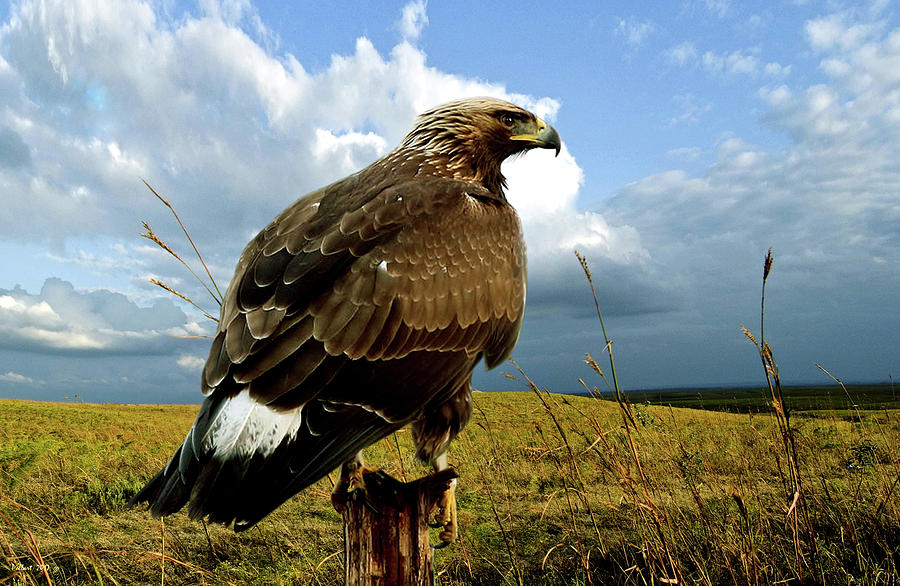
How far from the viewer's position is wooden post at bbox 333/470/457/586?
2.88m

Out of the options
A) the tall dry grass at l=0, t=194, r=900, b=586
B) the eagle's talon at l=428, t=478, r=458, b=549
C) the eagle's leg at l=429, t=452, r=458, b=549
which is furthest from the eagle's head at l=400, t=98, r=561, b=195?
the eagle's talon at l=428, t=478, r=458, b=549

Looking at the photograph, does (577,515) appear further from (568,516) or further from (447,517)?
(447,517)

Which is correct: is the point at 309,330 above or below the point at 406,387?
above

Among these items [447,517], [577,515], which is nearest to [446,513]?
[447,517]

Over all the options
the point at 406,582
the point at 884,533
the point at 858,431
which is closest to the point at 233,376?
the point at 406,582

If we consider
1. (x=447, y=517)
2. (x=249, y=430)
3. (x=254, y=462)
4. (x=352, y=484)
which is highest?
(x=249, y=430)

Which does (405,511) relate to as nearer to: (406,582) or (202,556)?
(406,582)

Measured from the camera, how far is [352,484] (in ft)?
9.53

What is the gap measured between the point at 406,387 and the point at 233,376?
827 mm

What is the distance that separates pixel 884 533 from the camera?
16.7 ft

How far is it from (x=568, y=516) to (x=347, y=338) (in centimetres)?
483

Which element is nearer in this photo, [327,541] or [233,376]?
[233,376]

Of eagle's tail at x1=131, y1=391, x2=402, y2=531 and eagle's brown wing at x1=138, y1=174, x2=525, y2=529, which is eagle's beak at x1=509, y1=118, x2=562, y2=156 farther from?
eagle's tail at x1=131, y1=391, x2=402, y2=531

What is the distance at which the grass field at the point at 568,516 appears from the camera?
4.18m
